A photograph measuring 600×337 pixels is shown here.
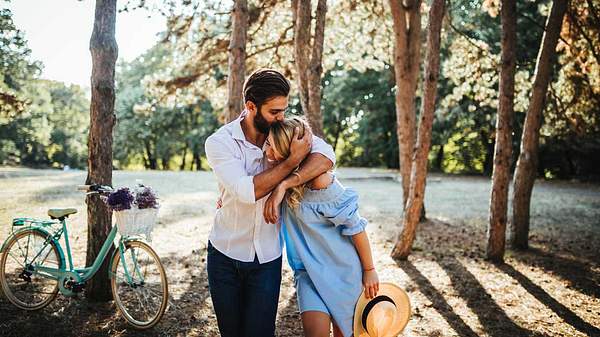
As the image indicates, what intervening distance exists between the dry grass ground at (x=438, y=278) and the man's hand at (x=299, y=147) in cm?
268

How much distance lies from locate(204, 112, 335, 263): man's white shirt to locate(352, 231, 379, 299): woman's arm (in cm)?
45

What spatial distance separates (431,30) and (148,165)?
3591 cm

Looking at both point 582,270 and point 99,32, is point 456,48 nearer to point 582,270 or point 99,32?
point 582,270

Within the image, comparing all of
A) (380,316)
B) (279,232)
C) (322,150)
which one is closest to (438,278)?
(380,316)

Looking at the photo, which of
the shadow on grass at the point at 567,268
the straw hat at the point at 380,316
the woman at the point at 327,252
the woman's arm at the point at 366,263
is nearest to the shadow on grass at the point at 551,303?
the shadow on grass at the point at 567,268

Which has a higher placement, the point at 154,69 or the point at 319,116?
the point at 154,69

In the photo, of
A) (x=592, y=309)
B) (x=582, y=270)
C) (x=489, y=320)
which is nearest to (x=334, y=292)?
(x=489, y=320)

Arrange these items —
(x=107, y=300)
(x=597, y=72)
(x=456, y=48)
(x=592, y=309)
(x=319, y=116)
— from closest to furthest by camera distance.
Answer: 1. (x=107, y=300)
2. (x=592, y=309)
3. (x=319, y=116)
4. (x=597, y=72)
5. (x=456, y=48)

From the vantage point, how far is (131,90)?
106 ft

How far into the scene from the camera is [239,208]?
2.49 metres

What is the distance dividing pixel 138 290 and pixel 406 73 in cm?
679

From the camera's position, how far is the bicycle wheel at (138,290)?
13.7 feet

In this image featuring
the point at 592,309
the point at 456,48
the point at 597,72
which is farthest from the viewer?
the point at 456,48

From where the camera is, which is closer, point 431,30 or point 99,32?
point 99,32
